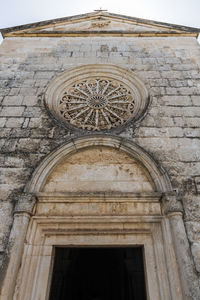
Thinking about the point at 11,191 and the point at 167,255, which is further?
the point at 11,191

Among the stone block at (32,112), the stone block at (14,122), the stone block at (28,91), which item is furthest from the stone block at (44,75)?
the stone block at (14,122)

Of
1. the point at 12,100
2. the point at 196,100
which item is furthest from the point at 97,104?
the point at 196,100

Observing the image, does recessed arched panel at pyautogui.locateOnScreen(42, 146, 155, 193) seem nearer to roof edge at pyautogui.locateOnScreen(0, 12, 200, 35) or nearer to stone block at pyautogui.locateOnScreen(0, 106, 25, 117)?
stone block at pyautogui.locateOnScreen(0, 106, 25, 117)

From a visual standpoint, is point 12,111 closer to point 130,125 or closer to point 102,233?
point 130,125

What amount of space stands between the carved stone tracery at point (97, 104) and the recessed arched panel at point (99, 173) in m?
0.70

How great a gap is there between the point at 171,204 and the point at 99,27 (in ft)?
19.6

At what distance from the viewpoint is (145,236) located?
124 inches

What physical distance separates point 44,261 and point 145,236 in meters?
1.50

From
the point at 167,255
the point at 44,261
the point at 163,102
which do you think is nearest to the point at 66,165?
the point at 44,261

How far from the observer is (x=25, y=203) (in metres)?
3.13

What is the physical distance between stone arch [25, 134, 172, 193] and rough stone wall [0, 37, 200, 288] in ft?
0.48

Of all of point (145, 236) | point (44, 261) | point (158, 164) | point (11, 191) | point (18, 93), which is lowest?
point (44, 261)

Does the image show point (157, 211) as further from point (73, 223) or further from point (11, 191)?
point (11, 191)

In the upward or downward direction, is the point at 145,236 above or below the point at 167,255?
above
